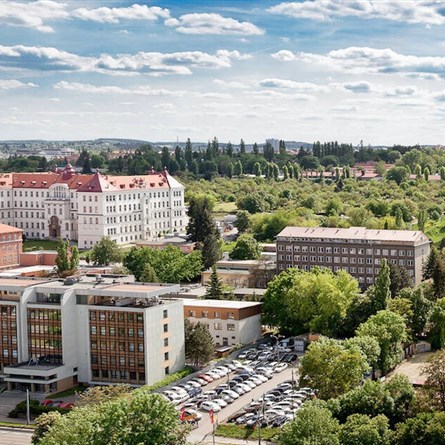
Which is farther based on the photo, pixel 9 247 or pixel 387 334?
pixel 9 247

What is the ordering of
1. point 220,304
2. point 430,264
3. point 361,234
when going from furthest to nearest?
1. point 361,234
2. point 430,264
3. point 220,304

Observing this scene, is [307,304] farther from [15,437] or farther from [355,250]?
[15,437]

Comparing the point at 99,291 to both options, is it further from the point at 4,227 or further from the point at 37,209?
the point at 37,209

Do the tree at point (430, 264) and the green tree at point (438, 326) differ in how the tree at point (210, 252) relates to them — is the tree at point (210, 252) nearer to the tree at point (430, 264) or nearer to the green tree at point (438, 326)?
the tree at point (430, 264)

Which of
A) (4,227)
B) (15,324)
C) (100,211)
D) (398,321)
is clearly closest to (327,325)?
(398,321)

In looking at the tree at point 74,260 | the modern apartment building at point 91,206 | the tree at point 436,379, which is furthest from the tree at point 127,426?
the modern apartment building at point 91,206

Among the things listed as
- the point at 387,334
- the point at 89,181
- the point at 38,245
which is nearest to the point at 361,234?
the point at 387,334

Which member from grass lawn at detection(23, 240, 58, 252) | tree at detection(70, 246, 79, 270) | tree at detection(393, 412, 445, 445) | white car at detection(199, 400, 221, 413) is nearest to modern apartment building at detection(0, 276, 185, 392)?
white car at detection(199, 400, 221, 413)

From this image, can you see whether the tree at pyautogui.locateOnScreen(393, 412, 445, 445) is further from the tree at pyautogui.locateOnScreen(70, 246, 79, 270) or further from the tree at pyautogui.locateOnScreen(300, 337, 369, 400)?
the tree at pyautogui.locateOnScreen(70, 246, 79, 270)
